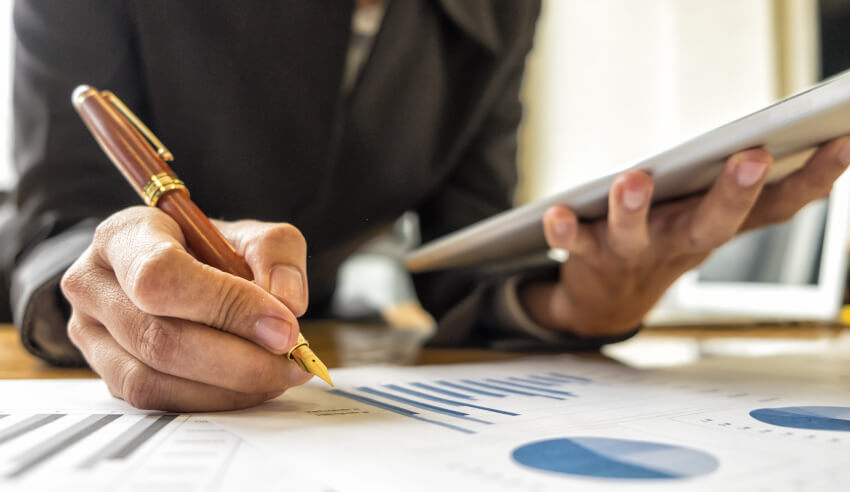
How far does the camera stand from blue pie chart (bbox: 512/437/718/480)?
17cm

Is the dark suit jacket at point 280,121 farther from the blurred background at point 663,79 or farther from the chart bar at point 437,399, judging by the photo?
the blurred background at point 663,79

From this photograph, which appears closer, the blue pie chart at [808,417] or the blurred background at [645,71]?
the blue pie chart at [808,417]

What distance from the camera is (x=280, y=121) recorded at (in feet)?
1.87

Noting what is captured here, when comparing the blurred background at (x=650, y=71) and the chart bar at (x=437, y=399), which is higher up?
the blurred background at (x=650, y=71)

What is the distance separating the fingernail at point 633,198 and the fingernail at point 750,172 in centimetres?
5

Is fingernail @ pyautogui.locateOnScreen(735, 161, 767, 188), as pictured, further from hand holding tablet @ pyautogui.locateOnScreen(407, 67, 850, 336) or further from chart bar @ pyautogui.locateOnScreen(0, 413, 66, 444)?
chart bar @ pyautogui.locateOnScreen(0, 413, 66, 444)

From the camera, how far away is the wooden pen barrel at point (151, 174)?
27 cm

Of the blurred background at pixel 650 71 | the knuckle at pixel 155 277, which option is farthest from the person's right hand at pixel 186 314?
the blurred background at pixel 650 71

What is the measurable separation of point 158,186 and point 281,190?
31cm

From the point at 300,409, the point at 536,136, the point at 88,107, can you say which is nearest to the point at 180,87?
the point at 88,107

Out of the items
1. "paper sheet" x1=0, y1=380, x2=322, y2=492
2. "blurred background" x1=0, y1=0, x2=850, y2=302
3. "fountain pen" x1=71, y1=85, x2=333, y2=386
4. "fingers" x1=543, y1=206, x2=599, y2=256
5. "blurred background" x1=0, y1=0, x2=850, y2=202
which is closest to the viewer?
"paper sheet" x1=0, y1=380, x2=322, y2=492

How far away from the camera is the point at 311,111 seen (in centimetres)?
57

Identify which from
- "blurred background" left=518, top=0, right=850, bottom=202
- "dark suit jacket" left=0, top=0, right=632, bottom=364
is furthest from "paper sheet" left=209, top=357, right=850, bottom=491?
"blurred background" left=518, top=0, right=850, bottom=202

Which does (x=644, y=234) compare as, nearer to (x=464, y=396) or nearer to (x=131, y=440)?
(x=464, y=396)
